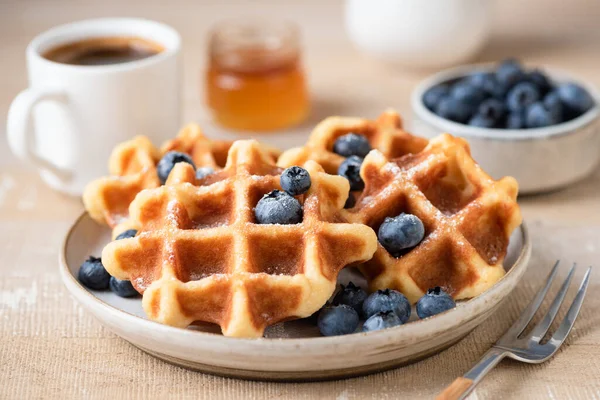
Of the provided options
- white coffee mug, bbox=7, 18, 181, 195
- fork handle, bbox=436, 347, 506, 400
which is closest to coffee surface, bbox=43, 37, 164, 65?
white coffee mug, bbox=7, 18, 181, 195

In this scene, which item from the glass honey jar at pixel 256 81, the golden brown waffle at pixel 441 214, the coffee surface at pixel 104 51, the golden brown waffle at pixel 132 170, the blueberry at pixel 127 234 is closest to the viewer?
the golden brown waffle at pixel 441 214

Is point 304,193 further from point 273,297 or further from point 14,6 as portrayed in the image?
point 14,6

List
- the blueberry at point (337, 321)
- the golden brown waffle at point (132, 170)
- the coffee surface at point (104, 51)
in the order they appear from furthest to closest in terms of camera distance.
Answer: the coffee surface at point (104, 51) → the golden brown waffle at point (132, 170) → the blueberry at point (337, 321)

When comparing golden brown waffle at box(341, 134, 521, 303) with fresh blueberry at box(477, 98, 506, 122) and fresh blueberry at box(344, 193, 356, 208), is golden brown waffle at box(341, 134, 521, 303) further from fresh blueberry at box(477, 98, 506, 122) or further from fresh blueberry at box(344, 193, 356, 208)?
fresh blueberry at box(477, 98, 506, 122)

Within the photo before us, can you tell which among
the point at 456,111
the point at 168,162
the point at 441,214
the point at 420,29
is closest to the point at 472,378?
the point at 441,214

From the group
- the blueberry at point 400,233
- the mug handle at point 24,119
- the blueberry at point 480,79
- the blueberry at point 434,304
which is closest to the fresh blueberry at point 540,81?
the blueberry at point 480,79

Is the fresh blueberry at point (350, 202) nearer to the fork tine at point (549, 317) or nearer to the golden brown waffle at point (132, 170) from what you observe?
the golden brown waffle at point (132, 170)
